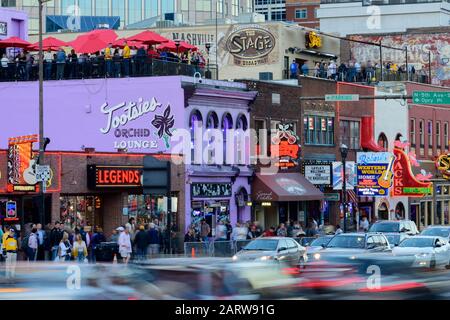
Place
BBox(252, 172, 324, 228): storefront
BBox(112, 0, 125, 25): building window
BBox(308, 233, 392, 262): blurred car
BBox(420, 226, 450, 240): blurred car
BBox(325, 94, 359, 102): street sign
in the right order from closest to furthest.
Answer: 1. BBox(308, 233, 392, 262): blurred car
2. BBox(325, 94, 359, 102): street sign
3. BBox(420, 226, 450, 240): blurred car
4. BBox(252, 172, 324, 228): storefront
5. BBox(112, 0, 125, 25): building window

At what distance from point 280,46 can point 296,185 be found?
12.9 meters

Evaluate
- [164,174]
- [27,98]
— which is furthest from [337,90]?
[164,174]

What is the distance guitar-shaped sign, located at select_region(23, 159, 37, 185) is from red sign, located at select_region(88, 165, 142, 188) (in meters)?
2.92

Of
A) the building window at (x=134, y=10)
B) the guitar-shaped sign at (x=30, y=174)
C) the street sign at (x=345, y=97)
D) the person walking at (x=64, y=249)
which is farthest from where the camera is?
the building window at (x=134, y=10)

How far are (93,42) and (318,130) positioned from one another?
44.8 feet

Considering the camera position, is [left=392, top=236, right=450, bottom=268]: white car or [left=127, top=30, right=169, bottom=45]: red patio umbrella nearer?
[left=392, top=236, right=450, bottom=268]: white car

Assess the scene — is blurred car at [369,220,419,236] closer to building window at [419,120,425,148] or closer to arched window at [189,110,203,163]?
arched window at [189,110,203,163]

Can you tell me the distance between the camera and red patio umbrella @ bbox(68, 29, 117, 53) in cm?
5512

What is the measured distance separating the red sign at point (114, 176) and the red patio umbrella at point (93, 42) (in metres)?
9.50

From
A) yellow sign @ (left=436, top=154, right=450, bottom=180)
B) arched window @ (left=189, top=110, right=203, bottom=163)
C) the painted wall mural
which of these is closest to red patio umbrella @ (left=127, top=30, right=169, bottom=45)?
arched window @ (left=189, top=110, right=203, bottom=163)

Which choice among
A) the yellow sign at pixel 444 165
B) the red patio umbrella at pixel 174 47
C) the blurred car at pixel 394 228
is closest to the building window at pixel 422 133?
the yellow sign at pixel 444 165

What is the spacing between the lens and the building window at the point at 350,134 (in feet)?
216

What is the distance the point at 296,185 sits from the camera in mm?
57844

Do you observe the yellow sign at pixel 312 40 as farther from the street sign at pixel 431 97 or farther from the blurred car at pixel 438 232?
the blurred car at pixel 438 232
